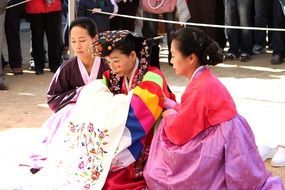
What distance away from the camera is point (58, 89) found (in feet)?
13.5

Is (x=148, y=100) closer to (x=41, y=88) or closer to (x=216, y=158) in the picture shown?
(x=216, y=158)

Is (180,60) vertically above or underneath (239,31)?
above

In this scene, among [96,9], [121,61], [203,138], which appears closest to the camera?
[203,138]

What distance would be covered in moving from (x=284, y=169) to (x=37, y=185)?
151 centimetres

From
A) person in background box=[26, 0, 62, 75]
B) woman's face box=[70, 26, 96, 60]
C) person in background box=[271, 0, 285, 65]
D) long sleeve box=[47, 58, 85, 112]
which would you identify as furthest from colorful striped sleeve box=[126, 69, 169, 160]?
person in background box=[271, 0, 285, 65]

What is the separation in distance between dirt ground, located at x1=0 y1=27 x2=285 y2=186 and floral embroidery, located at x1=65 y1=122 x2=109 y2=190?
1089 millimetres

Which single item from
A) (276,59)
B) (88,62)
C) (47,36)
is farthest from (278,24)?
(88,62)

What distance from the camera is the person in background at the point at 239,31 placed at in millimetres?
7055

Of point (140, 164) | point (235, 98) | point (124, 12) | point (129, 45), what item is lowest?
point (235, 98)

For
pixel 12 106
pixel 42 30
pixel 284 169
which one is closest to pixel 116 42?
pixel 284 169

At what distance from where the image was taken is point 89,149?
3404 mm

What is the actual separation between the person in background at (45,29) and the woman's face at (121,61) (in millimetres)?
3546

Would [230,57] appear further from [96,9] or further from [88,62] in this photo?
[88,62]

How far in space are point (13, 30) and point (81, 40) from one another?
123 inches
